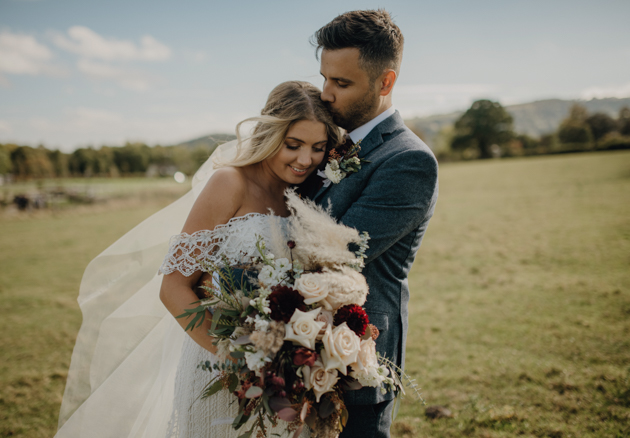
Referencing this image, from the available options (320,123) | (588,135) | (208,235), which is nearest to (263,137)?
(320,123)

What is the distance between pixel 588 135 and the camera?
69062 mm

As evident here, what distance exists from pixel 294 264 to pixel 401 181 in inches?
34.6

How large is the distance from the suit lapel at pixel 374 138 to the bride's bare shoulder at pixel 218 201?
61 cm

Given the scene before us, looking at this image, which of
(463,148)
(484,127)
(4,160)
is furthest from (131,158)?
(484,127)

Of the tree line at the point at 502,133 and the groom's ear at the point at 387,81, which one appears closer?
the groom's ear at the point at 387,81

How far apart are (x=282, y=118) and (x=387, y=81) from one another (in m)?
0.86

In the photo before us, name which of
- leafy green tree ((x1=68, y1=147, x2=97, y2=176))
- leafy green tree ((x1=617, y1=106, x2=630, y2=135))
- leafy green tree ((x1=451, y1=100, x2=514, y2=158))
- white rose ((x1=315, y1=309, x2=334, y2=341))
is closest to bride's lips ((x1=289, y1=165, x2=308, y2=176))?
white rose ((x1=315, y1=309, x2=334, y2=341))

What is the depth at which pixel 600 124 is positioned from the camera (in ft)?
221

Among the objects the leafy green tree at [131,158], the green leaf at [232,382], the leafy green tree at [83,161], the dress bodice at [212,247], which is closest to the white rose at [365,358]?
the green leaf at [232,382]

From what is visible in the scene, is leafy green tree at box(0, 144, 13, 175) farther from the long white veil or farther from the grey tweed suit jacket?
the grey tweed suit jacket

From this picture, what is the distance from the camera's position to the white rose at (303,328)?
1.62m

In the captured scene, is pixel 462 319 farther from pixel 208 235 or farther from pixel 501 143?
pixel 501 143

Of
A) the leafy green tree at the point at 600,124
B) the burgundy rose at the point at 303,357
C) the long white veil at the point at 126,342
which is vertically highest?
the leafy green tree at the point at 600,124

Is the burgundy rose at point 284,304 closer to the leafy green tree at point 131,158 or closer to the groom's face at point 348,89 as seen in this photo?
the groom's face at point 348,89
